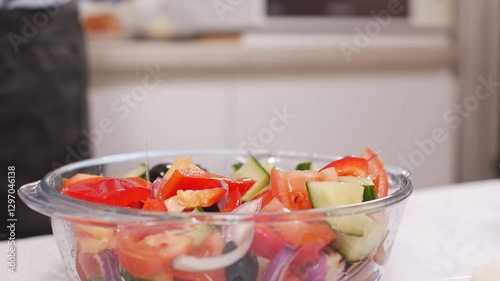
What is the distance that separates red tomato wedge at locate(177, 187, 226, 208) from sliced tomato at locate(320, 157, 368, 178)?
0.37 feet

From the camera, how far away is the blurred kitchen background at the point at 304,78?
1.95m

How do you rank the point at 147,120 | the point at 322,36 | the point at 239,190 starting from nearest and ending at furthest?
1. the point at 239,190
2. the point at 147,120
3. the point at 322,36

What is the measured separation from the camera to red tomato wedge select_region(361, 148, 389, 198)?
60 centimetres

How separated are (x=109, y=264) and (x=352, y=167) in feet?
0.78

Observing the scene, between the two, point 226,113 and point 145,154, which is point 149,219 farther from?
point 226,113

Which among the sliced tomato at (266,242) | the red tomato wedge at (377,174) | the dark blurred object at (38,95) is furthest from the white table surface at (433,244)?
the dark blurred object at (38,95)

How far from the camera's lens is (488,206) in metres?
0.90

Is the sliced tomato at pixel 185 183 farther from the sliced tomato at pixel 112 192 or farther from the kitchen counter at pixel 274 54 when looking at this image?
the kitchen counter at pixel 274 54

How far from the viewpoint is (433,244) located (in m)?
0.72

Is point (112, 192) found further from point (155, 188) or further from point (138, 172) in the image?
point (138, 172)

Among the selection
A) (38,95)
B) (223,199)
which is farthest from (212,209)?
(38,95)

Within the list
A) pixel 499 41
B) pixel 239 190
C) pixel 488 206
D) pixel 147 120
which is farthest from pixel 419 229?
pixel 499 41

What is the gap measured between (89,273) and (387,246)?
247mm

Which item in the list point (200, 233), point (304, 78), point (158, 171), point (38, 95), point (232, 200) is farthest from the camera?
point (304, 78)
